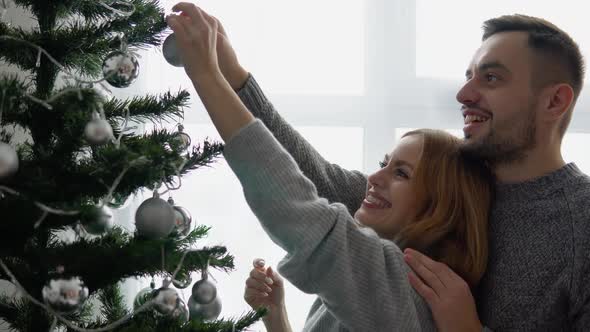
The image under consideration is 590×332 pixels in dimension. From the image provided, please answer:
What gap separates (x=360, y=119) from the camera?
209 cm

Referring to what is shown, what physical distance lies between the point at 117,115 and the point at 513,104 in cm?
86

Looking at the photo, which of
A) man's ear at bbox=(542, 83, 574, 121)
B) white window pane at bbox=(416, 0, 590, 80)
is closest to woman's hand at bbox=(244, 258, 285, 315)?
man's ear at bbox=(542, 83, 574, 121)

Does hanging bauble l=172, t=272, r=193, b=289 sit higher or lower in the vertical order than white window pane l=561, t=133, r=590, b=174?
higher

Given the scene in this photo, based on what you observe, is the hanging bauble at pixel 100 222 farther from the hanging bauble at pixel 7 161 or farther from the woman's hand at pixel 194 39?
the woman's hand at pixel 194 39

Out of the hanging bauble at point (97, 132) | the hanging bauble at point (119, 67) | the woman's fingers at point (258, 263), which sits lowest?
the woman's fingers at point (258, 263)

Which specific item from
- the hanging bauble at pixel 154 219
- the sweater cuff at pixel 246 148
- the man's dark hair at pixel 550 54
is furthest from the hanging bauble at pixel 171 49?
the man's dark hair at pixel 550 54

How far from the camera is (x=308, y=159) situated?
155 cm

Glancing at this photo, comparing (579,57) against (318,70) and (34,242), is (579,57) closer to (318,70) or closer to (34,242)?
(318,70)

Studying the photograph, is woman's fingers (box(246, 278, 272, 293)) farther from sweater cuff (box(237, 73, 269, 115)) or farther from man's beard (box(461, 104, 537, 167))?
man's beard (box(461, 104, 537, 167))

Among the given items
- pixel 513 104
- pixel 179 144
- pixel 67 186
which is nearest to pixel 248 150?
pixel 179 144

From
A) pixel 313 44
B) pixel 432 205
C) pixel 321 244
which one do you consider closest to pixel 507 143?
pixel 432 205

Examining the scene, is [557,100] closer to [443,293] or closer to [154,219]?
[443,293]

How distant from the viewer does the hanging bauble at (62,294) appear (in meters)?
0.73

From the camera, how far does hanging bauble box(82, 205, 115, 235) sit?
78 centimetres
